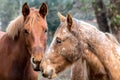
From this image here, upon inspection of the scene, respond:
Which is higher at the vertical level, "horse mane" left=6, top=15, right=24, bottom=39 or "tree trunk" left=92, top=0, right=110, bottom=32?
"horse mane" left=6, top=15, right=24, bottom=39

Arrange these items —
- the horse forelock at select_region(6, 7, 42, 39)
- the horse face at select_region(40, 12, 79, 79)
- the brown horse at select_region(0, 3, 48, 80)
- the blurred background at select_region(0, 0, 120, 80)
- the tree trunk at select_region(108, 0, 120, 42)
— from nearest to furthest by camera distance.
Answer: the horse face at select_region(40, 12, 79, 79) → the brown horse at select_region(0, 3, 48, 80) → the horse forelock at select_region(6, 7, 42, 39) → the tree trunk at select_region(108, 0, 120, 42) → the blurred background at select_region(0, 0, 120, 80)

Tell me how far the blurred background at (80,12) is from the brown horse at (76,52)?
4170 millimetres

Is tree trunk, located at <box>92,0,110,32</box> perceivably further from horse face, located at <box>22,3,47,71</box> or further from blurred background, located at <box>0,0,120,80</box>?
horse face, located at <box>22,3,47,71</box>

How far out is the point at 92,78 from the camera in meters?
5.12

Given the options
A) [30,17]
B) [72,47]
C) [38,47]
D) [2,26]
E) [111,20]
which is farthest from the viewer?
[2,26]

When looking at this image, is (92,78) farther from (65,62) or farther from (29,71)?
(29,71)

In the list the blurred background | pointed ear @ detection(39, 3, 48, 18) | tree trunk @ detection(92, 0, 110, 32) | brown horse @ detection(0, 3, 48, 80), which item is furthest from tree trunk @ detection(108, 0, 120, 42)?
brown horse @ detection(0, 3, 48, 80)

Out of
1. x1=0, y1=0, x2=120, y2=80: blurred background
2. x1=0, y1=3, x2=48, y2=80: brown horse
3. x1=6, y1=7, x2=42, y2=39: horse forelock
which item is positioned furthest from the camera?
x1=0, y1=0, x2=120, y2=80: blurred background

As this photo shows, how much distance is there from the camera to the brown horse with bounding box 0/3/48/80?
5.98 m

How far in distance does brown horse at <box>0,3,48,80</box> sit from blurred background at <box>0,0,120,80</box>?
9.57 ft

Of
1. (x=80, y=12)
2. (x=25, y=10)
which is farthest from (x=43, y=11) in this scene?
(x=80, y=12)

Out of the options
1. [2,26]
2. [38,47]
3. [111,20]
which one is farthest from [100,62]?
[2,26]

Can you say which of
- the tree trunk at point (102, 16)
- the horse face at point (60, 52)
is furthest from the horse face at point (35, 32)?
the tree trunk at point (102, 16)

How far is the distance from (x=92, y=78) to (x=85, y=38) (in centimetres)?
55
